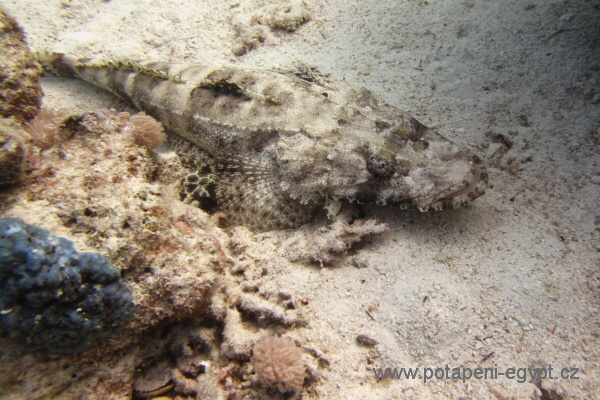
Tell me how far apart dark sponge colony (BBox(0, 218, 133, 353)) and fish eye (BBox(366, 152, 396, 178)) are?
9.11 feet

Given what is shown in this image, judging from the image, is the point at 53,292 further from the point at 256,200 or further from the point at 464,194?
the point at 464,194

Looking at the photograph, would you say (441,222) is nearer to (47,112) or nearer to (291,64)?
(291,64)

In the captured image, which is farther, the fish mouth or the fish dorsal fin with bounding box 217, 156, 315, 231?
the fish dorsal fin with bounding box 217, 156, 315, 231

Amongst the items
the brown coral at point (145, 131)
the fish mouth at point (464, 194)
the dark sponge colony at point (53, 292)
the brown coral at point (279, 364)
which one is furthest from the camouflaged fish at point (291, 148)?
the dark sponge colony at point (53, 292)

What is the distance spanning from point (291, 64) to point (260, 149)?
2279mm

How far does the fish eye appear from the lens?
12.3ft

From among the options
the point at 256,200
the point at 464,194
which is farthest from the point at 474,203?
the point at 256,200

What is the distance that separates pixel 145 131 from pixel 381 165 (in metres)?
2.69

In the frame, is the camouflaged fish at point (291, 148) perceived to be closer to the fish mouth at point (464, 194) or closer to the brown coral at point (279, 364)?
the fish mouth at point (464, 194)

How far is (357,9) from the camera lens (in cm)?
620

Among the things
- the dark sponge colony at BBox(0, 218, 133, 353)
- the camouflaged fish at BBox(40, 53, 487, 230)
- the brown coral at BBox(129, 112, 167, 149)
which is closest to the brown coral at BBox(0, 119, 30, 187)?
the dark sponge colony at BBox(0, 218, 133, 353)

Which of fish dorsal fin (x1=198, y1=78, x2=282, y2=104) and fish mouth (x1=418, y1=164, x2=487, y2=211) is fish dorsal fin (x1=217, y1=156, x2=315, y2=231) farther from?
fish mouth (x1=418, y1=164, x2=487, y2=211)

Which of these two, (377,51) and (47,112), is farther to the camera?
(377,51)

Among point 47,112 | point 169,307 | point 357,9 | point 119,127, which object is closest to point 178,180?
point 119,127
